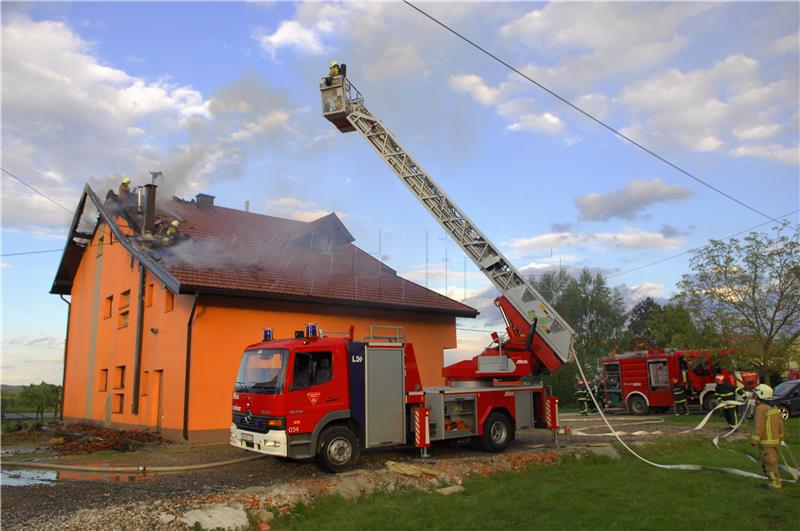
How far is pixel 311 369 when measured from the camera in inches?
413

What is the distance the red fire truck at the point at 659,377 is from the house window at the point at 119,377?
1936 centimetres

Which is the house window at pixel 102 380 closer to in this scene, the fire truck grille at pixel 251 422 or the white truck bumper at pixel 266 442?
the fire truck grille at pixel 251 422

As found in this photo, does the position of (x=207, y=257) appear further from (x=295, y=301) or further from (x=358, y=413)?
(x=358, y=413)

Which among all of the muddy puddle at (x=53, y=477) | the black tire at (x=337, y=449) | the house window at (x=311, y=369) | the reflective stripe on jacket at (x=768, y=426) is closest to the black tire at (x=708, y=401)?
the reflective stripe on jacket at (x=768, y=426)

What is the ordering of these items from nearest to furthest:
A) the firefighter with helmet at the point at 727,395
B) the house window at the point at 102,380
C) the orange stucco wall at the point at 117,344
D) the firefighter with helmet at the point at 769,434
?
the firefighter with helmet at the point at 769,434 < the orange stucco wall at the point at 117,344 < the firefighter with helmet at the point at 727,395 < the house window at the point at 102,380

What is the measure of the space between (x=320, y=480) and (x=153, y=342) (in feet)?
34.1

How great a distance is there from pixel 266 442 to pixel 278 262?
907cm

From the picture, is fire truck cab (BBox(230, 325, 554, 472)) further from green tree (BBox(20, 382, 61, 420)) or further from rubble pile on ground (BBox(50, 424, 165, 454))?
green tree (BBox(20, 382, 61, 420))

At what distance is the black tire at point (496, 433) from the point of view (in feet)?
41.4

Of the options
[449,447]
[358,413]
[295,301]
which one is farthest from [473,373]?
[295,301]

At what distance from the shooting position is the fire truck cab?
1005cm

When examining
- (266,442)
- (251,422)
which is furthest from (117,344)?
(266,442)

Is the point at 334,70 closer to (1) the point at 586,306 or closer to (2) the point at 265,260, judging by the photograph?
(2) the point at 265,260

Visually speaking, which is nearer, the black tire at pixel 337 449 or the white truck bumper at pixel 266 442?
the white truck bumper at pixel 266 442
